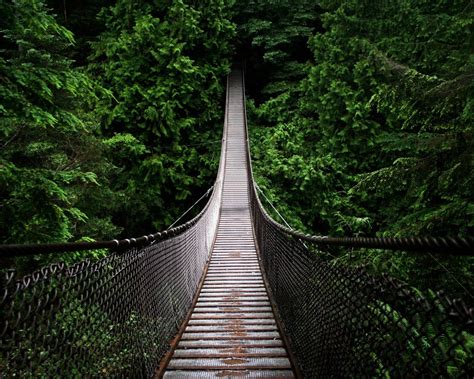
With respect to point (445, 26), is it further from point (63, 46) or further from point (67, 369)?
point (67, 369)

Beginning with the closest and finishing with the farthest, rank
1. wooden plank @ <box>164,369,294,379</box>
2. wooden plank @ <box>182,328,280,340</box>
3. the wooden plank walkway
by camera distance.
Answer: wooden plank @ <box>164,369,294,379</box> < the wooden plank walkway < wooden plank @ <box>182,328,280,340</box>

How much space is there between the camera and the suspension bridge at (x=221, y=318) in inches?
A: 38.5

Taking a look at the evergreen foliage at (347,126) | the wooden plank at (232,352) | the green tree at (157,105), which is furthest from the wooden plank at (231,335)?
the green tree at (157,105)

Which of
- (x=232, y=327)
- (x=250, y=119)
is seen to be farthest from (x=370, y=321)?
(x=250, y=119)

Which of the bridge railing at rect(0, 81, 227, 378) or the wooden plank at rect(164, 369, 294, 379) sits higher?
the bridge railing at rect(0, 81, 227, 378)

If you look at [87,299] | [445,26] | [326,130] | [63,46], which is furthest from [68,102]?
[326,130]

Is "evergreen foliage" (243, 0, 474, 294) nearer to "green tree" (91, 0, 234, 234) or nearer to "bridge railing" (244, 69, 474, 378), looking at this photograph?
"green tree" (91, 0, 234, 234)

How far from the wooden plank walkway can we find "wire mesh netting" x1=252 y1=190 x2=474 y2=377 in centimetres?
25

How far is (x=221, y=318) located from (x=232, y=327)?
0.79 ft

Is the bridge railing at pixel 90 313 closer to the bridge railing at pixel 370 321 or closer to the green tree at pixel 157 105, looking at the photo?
the bridge railing at pixel 370 321

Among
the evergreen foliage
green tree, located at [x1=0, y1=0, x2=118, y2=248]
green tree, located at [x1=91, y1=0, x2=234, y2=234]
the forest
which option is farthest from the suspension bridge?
green tree, located at [x1=91, y1=0, x2=234, y2=234]

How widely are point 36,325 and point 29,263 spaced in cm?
392

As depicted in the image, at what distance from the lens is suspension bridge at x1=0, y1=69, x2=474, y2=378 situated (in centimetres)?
98

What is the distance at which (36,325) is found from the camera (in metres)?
1.07
